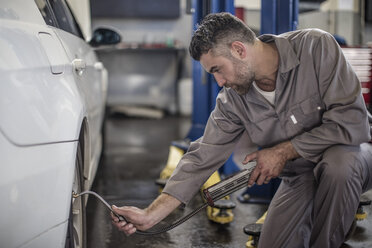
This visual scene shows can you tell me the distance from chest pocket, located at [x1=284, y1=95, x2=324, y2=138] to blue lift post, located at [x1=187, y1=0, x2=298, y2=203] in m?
1.18

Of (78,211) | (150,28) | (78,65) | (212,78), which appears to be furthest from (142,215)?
(150,28)

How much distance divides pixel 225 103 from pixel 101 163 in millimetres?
2656

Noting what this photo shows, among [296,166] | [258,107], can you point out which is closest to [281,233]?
[296,166]

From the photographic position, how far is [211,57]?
5.72ft

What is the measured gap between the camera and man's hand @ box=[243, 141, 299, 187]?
1756mm

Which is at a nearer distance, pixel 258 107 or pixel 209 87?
pixel 258 107

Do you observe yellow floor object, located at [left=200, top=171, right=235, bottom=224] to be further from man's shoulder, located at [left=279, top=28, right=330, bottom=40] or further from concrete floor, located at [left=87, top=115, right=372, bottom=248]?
man's shoulder, located at [left=279, top=28, right=330, bottom=40]

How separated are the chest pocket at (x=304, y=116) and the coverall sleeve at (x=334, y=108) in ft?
0.12

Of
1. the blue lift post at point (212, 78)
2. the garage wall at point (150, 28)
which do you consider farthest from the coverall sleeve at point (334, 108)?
the garage wall at point (150, 28)

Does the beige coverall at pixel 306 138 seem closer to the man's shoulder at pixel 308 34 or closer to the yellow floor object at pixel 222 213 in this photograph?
the man's shoulder at pixel 308 34

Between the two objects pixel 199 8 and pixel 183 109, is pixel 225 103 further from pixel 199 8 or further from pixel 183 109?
pixel 183 109

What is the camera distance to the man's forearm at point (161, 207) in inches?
69.8

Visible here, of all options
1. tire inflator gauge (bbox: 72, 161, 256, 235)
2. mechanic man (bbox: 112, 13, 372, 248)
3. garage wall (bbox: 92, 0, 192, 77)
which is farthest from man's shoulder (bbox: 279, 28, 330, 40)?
garage wall (bbox: 92, 0, 192, 77)

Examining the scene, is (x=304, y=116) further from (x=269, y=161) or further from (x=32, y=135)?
(x=32, y=135)
